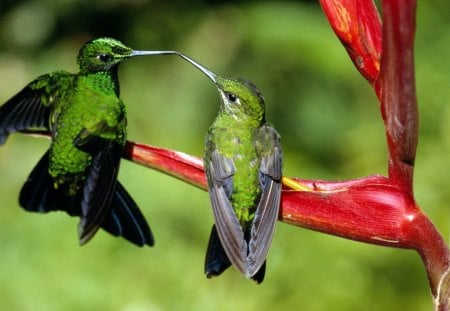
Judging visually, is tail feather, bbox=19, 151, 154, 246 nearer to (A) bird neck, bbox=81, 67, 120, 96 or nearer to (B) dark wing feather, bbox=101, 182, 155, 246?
(B) dark wing feather, bbox=101, 182, 155, 246

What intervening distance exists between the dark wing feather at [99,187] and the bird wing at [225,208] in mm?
120

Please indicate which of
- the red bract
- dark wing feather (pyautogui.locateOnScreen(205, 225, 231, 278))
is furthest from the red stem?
dark wing feather (pyautogui.locateOnScreen(205, 225, 231, 278))

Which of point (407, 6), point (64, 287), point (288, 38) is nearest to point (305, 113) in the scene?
point (288, 38)

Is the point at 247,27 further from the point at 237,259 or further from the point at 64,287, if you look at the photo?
the point at 237,259

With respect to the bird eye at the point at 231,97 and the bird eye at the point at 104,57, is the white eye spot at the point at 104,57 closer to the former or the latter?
the bird eye at the point at 104,57

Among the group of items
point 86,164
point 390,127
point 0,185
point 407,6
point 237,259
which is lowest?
point 0,185

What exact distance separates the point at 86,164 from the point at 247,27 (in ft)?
6.83

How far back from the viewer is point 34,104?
4.16ft

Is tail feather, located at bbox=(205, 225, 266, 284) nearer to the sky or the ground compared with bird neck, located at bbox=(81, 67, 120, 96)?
nearer to the ground

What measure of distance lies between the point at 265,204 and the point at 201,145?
1.91 metres

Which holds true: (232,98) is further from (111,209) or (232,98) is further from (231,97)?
(111,209)

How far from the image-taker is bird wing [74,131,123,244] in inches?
Result: 42.1

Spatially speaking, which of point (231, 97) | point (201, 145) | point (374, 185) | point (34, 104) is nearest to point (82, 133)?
point (34, 104)

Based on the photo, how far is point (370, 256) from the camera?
98.9 inches
